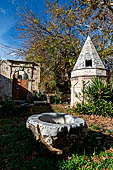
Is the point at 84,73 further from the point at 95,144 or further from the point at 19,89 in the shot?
the point at 19,89

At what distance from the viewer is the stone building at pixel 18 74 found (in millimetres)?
12758

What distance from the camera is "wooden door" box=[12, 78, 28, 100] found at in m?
12.7

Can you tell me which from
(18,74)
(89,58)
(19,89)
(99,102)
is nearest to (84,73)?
(89,58)

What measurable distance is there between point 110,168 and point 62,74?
11888 mm

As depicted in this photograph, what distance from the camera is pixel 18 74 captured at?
13.6 m

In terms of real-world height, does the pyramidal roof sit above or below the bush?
above

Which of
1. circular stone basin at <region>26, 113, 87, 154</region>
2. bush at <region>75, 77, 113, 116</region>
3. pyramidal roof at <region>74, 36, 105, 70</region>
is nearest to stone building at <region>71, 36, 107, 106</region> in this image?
pyramidal roof at <region>74, 36, 105, 70</region>

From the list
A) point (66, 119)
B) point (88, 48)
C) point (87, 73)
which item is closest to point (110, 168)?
point (66, 119)

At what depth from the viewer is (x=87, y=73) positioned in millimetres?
7719

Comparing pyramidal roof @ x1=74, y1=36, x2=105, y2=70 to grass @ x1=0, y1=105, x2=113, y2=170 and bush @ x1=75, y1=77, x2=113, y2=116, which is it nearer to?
bush @ x1=75, y1=77, x2=113, y2=116

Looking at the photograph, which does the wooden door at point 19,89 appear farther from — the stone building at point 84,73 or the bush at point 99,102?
the bush at point 99,102

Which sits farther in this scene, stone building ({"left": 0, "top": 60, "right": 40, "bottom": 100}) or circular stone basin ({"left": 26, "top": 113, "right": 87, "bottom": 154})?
stone building ({"left": 0, "top": 60, "right": 40, "bottom": 100})

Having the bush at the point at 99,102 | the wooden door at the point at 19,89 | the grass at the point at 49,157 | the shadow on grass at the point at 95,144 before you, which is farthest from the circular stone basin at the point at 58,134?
the wooden door at the point at 19,89

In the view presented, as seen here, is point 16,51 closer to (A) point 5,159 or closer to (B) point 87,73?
(B) point 87,73
